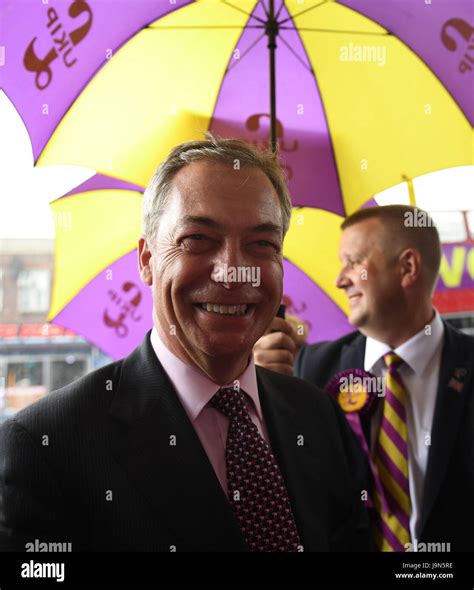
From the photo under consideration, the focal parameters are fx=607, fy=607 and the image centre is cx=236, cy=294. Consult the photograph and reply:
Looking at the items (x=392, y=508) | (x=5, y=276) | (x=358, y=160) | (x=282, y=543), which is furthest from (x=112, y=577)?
(x=5, y=276)

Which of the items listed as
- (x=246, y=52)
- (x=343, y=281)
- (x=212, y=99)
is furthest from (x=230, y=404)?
(x=246, y=52)

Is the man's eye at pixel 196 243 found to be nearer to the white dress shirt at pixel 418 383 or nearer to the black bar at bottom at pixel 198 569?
the black bar at bottom at pixel 198 569

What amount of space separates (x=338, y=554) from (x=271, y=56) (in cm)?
123

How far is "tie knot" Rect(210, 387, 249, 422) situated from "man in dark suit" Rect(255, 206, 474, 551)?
0.38 m

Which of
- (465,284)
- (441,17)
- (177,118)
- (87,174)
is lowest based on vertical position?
(465,284)

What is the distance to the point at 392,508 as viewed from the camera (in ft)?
4.74

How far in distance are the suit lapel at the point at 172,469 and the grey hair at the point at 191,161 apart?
0.29 metres

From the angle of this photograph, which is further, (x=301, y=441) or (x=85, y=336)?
(x=85, y=336)

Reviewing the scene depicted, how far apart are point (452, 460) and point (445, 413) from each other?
0.11 meters

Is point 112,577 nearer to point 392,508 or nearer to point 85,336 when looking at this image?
point 392,508

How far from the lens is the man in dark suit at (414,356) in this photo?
1385 mm

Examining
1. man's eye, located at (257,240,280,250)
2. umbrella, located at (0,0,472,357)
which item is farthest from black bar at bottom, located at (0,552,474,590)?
umbrella, located at (0,0,472,357)

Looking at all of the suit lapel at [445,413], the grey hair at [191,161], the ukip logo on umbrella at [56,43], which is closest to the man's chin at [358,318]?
the suit lapel at [445,413]

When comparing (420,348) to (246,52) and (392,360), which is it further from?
(246,52)
